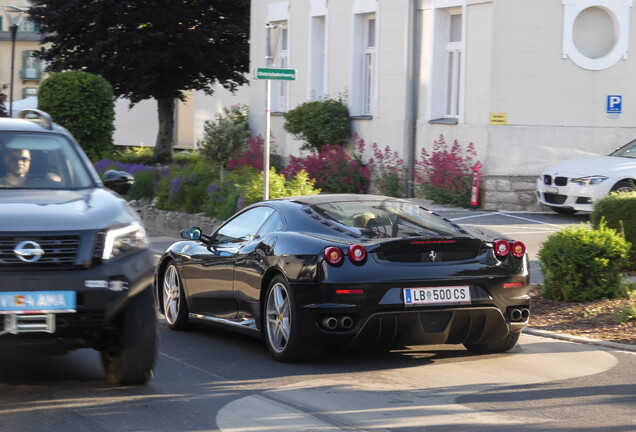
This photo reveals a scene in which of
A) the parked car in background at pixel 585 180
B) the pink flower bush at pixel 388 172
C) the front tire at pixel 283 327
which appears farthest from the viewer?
the pink flower bush at pixel 388 172

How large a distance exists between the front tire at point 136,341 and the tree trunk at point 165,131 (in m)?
26.3

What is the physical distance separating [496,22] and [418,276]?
44.1ft

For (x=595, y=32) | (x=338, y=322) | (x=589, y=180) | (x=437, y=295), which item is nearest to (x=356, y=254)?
(x=338, y=322)

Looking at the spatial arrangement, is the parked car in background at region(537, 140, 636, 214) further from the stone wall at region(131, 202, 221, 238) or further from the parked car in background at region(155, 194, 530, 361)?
the parked car in background at region(155, 194, 530, 361)

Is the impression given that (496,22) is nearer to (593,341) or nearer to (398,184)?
(398,184)

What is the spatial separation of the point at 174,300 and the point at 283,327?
8.04 ft

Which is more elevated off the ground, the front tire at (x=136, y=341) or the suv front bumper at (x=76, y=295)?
the suv front bumper at (x=76, y=295)

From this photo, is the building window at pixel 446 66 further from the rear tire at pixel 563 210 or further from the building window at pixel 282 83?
the building window at pixel 282 83

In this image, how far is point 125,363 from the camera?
24.5ft

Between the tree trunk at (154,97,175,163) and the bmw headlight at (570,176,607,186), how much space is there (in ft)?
55.4

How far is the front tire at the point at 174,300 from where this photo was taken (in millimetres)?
10632

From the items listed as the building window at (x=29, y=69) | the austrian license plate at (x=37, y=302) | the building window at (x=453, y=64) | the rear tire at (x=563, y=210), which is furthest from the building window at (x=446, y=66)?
the building window at (x=29, y=69)

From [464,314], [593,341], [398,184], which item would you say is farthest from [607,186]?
[464,314]

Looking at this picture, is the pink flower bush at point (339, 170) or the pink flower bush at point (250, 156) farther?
the pink flower bush at point (250, 156)
